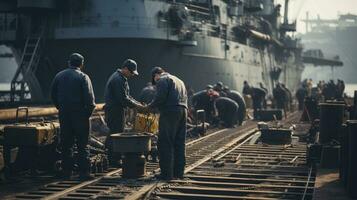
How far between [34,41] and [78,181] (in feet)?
56.7

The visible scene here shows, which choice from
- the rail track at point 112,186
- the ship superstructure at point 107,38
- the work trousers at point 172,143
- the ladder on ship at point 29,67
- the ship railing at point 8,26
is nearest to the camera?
the rail track at point 112,186

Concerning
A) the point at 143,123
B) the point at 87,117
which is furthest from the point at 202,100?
the point at 87,117

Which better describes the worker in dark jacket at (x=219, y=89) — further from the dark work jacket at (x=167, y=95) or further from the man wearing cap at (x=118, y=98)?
the dark work jacket at (x=167, y=95)

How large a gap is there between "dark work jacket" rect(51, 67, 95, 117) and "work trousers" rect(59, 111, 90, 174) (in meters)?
0.10

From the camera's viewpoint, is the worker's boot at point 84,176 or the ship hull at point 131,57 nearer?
the worker's boot at point 84,176

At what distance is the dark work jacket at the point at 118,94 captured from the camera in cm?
882

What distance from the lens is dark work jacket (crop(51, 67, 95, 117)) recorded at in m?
7.87

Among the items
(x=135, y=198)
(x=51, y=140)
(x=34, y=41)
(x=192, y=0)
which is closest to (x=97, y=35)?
(x=34, y=41)

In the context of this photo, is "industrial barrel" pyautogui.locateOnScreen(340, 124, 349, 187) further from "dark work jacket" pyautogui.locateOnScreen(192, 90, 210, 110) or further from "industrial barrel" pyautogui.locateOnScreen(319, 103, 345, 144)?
"dark work jacket" pyautogui.locateOnScreen(192, 90, 210, 110)

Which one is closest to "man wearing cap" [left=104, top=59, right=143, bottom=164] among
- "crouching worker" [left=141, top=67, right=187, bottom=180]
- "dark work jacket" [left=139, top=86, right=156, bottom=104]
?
"crouching worker" [left=141, top=67, right=187, bottom=180]

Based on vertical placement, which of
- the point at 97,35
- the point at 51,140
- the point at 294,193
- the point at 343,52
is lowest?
the point at 294,193

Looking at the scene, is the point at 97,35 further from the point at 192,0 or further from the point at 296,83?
the point at 296,83

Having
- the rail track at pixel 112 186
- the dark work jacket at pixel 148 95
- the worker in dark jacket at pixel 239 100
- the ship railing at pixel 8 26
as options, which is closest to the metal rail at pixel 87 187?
the rail track at pixel 112 186

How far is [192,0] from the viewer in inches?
1159
